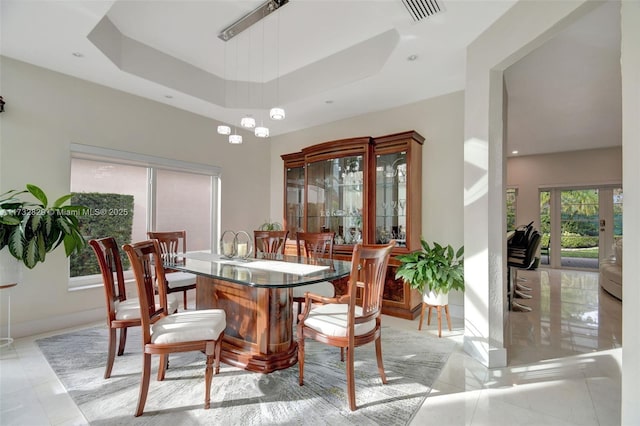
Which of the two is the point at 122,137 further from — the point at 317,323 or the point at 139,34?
the point at 317,323

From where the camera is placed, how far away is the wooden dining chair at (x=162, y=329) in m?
1.78

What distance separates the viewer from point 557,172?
727cm

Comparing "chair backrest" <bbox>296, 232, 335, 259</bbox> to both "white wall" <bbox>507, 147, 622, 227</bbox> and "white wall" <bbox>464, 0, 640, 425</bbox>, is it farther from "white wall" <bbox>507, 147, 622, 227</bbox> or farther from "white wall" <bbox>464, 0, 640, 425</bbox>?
"white wall" <bbox>507, 147, 622, 227</bbox>

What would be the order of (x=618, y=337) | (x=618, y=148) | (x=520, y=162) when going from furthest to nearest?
(x=520, y=162) → (x=618, y=148) → (x=618, y=337)

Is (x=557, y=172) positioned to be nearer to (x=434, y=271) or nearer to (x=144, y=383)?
(x=434, y=271)

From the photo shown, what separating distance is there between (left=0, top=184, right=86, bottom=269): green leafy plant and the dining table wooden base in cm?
170

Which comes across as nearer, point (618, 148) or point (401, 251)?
point (401, 251)

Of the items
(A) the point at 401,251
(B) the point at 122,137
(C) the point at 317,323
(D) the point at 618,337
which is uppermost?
(B) the point at 122,137

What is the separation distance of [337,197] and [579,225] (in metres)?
6.76

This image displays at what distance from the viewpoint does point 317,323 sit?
6.68ft

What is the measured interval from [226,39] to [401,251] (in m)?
3.12

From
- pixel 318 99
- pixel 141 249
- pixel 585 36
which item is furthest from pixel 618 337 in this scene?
pixel 141 249

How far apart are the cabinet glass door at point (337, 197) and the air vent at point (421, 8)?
1.86 m

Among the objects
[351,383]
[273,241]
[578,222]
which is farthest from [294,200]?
[578,222]
